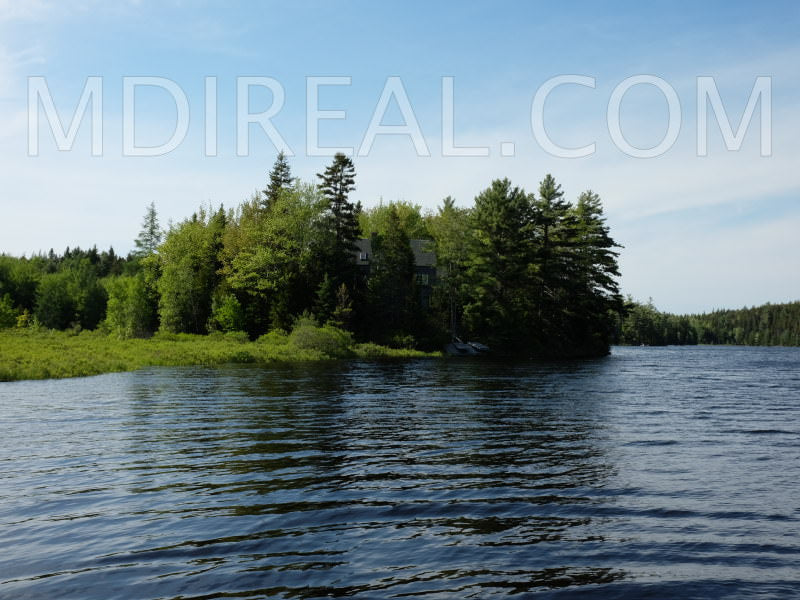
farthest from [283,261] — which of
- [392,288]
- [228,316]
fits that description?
[392,288]

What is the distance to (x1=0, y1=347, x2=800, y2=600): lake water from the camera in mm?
8703

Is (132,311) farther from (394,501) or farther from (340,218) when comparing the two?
(394,501)

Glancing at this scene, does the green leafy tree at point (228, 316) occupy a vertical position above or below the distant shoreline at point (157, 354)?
above

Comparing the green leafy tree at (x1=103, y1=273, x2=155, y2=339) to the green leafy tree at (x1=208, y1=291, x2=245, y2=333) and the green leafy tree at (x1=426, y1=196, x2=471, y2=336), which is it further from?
the green leafy tree at (x1=426, y1=196, x2=471, y2=336)

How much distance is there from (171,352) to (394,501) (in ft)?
164

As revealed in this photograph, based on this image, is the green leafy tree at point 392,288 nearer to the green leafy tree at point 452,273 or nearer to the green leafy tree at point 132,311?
the green leafy tree at point 452,273

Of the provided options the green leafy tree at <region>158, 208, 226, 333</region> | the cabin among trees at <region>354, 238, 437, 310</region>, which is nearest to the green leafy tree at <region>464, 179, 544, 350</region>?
the cabin among trees at <region>354, 238, 437, 310</region>

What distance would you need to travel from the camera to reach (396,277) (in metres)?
86.1

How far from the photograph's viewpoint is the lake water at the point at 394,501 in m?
8.70

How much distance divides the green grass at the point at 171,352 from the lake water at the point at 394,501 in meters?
15.4

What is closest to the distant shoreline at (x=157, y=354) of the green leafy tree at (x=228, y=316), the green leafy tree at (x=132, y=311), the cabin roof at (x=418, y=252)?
the green leafy tree at (x=228, y=316)

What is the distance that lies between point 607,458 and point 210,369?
129 ft

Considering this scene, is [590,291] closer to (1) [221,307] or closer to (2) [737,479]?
(1) [221,307]

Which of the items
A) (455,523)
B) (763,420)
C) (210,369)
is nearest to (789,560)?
(455,523)
